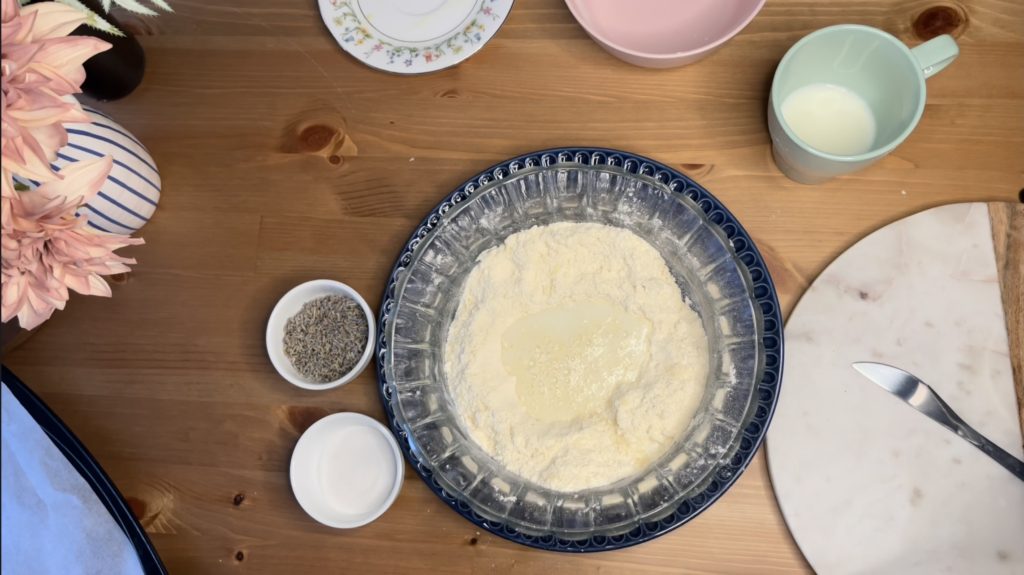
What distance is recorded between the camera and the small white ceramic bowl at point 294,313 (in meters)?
0.80

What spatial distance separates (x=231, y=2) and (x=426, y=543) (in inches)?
29.8

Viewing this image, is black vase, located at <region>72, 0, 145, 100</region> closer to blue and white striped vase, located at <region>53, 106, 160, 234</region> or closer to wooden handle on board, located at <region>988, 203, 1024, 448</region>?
blue and white striped vase, located at <region>53, 106, 160, 234</region>

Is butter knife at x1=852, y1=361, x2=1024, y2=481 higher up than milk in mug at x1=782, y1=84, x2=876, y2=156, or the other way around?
milk in mug at x1=782, y1=84, x2=876, y2=156

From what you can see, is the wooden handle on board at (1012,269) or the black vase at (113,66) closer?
the wooden handle on board at (1012,269)

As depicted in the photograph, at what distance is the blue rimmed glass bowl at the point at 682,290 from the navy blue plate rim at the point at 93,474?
1.00 ft

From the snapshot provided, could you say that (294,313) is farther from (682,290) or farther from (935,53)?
(935,53)

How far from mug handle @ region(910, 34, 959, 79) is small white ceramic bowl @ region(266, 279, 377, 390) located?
0.65 m

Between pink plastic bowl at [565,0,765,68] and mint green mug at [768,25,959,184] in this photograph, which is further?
pink plastic bowl at [565,0,765,68]

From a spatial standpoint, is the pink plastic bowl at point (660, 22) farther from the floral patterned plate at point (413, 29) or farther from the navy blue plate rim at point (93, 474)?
the navy blue plate rim at point (93, 474)

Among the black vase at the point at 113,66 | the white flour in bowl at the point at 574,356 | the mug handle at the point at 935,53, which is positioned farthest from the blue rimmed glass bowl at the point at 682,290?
the black vase at the point at 113,66

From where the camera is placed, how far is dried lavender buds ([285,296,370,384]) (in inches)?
32.4

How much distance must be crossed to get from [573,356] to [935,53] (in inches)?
19.5

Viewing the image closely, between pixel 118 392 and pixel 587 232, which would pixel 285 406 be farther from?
pixel 587 232

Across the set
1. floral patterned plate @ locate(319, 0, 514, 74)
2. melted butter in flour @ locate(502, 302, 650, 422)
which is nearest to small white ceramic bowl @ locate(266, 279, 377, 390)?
melted butter in flour @ locate(502, 302, 650, 422)
